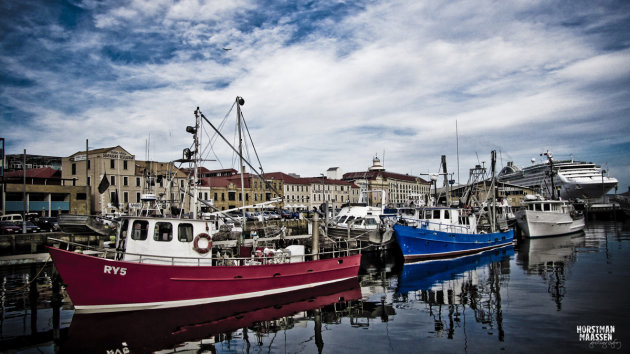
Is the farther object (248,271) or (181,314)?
(248,271)

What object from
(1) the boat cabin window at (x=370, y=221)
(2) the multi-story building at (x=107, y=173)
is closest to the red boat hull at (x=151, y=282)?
(1) the boat cabin window at (x=370, y=221)

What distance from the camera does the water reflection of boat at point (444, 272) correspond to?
2211 centimetres

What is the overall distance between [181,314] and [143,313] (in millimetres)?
1486

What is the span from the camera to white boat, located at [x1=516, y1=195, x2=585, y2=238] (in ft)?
152

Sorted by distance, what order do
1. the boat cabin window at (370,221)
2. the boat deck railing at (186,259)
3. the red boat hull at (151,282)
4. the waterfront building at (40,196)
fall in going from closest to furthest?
1. the red boat hull at (151,282)
2. the boat deck railing at (186,259)
3. the boat cabin window at (370,221)
4. the waterfront building at (40,196)

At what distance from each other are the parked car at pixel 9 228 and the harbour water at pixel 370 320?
14.2 m

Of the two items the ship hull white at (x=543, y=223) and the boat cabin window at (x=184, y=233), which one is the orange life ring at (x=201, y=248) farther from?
the ship hull white at (x=543, y=223)

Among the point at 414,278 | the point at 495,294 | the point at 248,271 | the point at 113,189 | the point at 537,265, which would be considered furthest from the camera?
the point at 113,189

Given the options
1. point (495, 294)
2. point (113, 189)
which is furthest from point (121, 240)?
point (113, 189)

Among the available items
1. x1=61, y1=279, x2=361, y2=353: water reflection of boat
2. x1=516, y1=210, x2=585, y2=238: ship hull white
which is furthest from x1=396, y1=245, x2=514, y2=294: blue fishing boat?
x1=516, y1=210, x2=585, y2=238: ship hull white

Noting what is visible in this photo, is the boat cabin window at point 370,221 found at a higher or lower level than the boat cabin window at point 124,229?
lower

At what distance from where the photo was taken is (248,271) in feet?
61.2

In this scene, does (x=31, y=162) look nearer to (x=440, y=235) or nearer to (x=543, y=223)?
(x=440, y=235)

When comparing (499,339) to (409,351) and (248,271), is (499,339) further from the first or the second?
(248,271)
